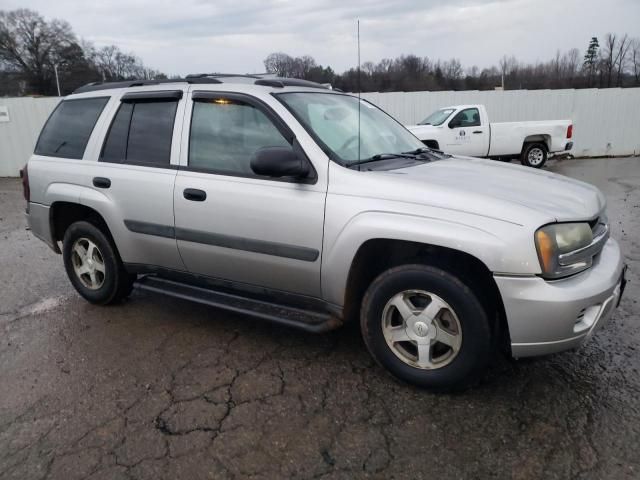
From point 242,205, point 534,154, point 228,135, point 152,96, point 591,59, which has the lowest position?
point 534,154

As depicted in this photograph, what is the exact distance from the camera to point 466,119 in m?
13.0

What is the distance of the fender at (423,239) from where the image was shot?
8.02 feet

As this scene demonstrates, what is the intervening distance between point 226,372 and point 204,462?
841 millimetres

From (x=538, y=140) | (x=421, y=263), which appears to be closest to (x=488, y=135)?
(x=538, y=140)

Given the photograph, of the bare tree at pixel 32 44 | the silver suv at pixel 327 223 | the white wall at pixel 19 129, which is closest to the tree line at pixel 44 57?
the bare tree at pixel 32 44

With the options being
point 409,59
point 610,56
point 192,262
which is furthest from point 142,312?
point 610,56

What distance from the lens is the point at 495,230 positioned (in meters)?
2.48

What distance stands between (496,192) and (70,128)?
11.7 feet

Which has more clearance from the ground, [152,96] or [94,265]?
[152,96]

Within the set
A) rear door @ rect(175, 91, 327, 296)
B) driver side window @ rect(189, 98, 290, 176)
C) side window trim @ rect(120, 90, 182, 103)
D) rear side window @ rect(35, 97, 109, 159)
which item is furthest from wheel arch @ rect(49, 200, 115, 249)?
driver side window @ rect(189, 98, 290, 176)

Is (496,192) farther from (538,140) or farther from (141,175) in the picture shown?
(538,140)

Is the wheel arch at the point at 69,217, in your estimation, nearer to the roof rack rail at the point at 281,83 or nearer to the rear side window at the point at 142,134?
the rear side window at the point at 142,134

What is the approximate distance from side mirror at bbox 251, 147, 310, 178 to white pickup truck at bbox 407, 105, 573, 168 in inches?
404

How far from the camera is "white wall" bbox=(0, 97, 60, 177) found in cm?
1477
